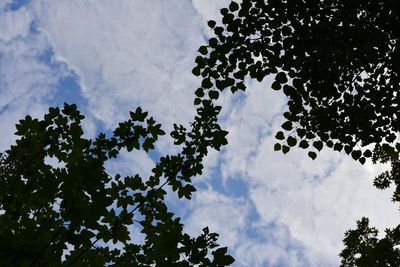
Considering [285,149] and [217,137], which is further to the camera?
[285,149]

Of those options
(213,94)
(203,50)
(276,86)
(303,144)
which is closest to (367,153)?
(303,144)

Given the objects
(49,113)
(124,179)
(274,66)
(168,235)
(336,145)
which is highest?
(274,66)

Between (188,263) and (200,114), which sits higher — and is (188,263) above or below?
below

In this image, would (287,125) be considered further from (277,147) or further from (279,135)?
(277,147)

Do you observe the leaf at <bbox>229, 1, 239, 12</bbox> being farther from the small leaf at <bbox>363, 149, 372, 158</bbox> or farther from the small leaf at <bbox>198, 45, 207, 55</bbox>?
the small leaf at <bbox>363, 149, 372, 158</bbox>

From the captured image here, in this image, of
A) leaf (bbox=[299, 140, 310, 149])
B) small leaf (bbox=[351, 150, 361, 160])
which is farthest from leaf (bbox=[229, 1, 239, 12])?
small leaf (bbox=[351, 150, 361, 160])

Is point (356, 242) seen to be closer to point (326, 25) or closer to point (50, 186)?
point (326, 25)

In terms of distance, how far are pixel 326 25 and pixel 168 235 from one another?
189 inches

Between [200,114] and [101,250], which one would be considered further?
[200,114]

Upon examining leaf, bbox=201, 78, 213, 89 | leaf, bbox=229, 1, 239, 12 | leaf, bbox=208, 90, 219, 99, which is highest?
leaf, bbox=229, 1, 239, 12

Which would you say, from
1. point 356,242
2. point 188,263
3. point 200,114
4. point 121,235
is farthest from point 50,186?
point 356,242

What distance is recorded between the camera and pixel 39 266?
2363mm

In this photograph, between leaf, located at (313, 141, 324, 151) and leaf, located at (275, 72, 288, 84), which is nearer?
leaf, located at (275, 72, 288, 84)

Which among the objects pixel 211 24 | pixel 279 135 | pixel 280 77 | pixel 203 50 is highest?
pixel 211 24
